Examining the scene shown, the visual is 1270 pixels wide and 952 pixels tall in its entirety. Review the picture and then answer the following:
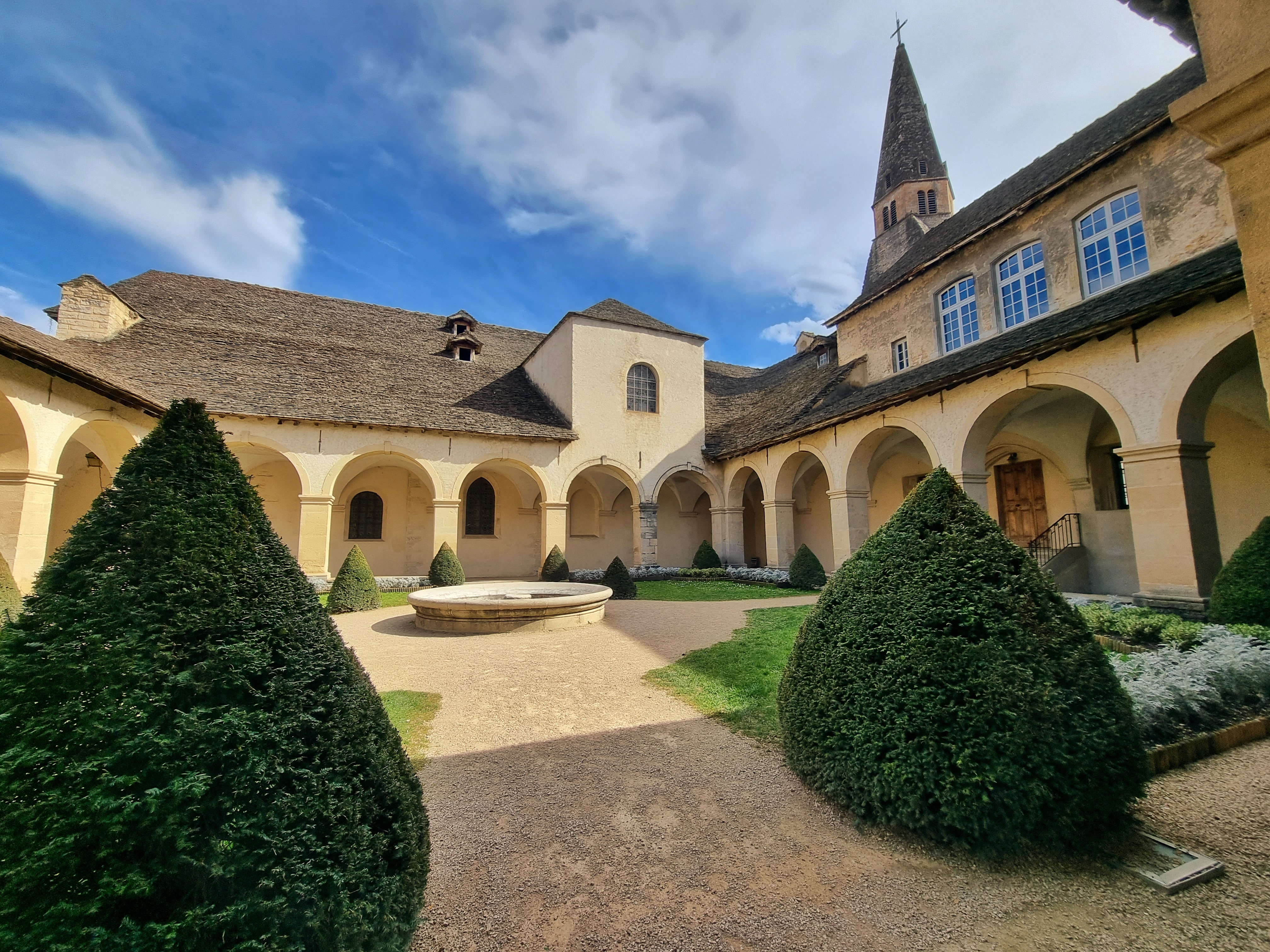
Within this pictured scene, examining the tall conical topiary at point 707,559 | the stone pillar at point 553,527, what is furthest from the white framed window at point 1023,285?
the stone pillar at point 553,527

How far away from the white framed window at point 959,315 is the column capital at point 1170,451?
562 cm

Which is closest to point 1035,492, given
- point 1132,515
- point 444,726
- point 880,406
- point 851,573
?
point 880,406

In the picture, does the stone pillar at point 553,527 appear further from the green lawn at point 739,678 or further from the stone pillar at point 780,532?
the green lawn at point 739,678

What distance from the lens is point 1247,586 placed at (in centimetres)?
611

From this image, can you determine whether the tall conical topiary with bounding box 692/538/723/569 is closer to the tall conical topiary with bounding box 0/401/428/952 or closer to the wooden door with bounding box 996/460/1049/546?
the wooden door with bounding box 996/460/1049/546

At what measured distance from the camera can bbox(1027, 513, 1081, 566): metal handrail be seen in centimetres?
1205

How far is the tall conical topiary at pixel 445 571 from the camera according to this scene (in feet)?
46.2

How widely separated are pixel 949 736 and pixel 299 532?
16095mm

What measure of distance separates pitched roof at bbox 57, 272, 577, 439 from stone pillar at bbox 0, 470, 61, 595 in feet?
10.3

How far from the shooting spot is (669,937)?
2.21 m

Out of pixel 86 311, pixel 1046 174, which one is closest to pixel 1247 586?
pixel 1046 174

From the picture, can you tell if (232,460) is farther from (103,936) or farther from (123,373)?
(123,373)

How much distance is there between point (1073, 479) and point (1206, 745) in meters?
10.2

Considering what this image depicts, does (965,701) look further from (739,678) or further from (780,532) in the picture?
(780,532)
